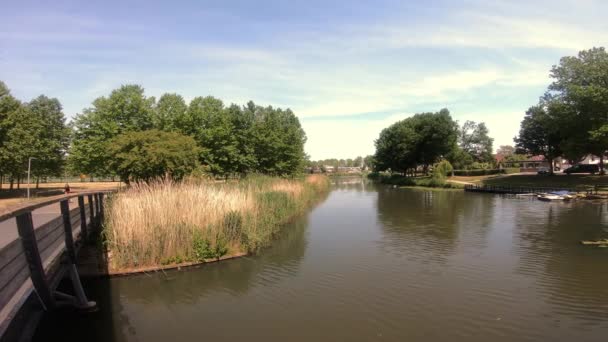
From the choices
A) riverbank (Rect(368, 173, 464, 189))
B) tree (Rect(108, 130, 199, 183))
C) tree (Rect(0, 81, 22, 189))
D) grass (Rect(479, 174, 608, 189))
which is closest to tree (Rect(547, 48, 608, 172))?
grass (Rect(479, 174, 608, 189))

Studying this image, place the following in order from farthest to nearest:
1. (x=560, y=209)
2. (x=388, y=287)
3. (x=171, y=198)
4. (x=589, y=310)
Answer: (x=560, y=209) < (x=171, y=198) < (x=388, y=287) < (x=589, y=310)

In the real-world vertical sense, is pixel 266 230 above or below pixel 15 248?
below

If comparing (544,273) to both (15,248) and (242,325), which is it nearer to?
(242,325)

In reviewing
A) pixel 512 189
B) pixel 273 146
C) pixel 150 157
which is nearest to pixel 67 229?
pixel 150 157

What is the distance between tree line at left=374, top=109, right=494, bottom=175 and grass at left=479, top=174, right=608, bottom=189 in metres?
13.0

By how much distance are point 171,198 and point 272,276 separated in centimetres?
434

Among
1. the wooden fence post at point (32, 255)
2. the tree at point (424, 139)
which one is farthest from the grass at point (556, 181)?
the wooden fence post at point (32, 255)

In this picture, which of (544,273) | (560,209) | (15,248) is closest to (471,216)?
(560,209)

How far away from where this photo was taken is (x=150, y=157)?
25.5 m

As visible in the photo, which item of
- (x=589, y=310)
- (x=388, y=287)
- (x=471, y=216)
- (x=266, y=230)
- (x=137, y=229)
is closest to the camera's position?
(x=589, y=310)

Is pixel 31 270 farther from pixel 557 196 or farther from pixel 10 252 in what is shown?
pixel 557 196

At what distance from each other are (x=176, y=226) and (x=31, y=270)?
23.9 ft

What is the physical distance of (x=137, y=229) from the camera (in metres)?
12.3

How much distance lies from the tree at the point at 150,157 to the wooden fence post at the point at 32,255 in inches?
777
